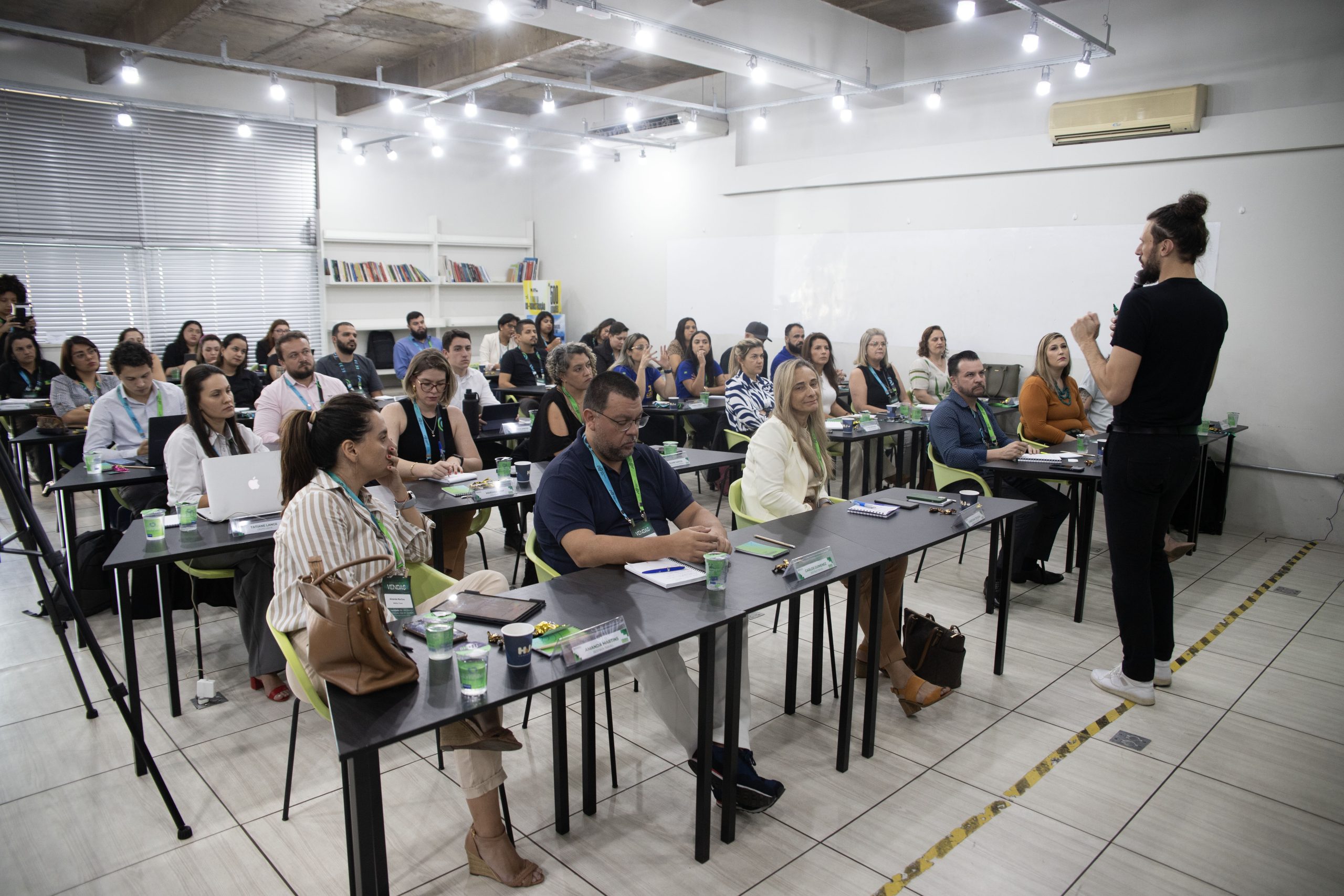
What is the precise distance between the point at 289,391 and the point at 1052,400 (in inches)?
178

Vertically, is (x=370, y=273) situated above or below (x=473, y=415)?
above

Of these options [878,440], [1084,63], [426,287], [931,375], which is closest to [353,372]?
[426,287]

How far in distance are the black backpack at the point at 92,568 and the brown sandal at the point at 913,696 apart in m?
3.49

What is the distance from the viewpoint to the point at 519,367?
311 inches

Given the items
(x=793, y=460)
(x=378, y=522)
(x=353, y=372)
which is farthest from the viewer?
(x=353, y=372)

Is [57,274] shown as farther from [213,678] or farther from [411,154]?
[213,678]

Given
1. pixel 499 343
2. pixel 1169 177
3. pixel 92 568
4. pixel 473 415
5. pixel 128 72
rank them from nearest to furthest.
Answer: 1. pixel 92 568
2. pixel 473 415
3. pixel 128 72
4. pixel 1169 177
5. pixel 499 343

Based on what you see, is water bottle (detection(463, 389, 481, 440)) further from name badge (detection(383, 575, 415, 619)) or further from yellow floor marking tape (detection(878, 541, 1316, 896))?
yellow floor marking tape (detection(878, 541, 1316, 896))

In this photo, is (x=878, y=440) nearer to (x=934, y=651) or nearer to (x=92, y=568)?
(x=934, y=651)

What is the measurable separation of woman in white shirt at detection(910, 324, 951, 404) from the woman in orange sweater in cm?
153

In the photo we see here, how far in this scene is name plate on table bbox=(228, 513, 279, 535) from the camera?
2973 mm

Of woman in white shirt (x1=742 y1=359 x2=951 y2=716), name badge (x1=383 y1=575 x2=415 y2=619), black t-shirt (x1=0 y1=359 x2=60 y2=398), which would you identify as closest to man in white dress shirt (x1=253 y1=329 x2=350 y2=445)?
woman in white shirt (x1=742 y1=359 x2=951 y2=716)

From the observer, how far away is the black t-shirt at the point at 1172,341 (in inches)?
115

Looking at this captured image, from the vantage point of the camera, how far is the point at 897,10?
6.96 meters
